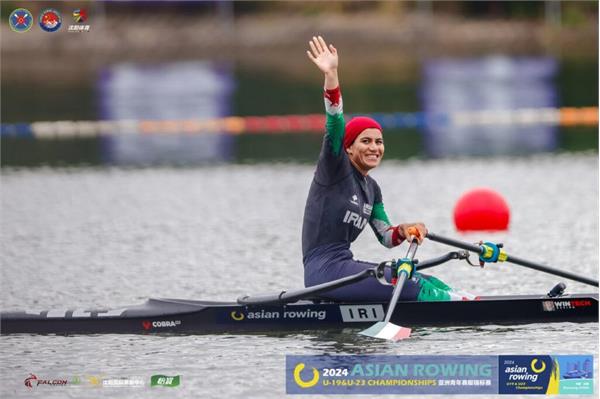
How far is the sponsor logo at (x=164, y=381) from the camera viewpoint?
11883 millimetres

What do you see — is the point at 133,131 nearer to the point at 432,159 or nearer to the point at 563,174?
the point at 432,159

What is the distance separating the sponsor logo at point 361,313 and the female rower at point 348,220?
73 mm

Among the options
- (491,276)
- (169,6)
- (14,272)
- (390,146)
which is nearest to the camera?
(491,276)

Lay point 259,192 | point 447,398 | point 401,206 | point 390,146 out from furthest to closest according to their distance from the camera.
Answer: point 390,146, point 259,192, point 401,206, point 447,398

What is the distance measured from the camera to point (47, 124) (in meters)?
38.9

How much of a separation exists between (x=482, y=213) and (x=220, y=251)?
344 cm

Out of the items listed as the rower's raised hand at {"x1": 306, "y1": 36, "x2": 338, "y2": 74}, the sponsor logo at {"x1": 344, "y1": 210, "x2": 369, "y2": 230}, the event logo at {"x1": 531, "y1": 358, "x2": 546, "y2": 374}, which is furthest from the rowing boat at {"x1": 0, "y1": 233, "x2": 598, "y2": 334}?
the rower's raised hand at {"x1": 306, "y1": 36, "x2": 338, "y2": 74}

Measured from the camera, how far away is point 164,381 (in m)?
12.0

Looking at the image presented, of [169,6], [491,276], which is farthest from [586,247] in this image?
[169,6]

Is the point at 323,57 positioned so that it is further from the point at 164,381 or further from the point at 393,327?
the point at 164,381

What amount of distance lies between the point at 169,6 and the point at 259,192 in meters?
37.1

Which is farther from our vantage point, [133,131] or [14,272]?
[133,131]

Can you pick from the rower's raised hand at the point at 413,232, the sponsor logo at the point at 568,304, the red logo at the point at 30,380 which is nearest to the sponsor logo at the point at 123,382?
the red logo at the point at 30,380

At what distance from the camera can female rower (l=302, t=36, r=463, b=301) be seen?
43.7ft
